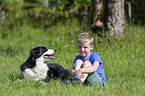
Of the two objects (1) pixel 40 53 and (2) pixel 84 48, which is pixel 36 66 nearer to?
(1) pixel 40 53

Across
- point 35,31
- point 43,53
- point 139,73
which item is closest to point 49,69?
point 43,53

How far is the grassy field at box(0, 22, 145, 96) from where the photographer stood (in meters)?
3.47

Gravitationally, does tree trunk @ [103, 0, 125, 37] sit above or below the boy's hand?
above

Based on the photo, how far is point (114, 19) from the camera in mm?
6383

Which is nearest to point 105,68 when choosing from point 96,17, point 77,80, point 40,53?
point 77,80

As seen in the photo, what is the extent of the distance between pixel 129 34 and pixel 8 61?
3.71m

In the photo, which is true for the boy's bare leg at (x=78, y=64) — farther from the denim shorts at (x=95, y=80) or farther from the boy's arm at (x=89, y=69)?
the denim shorts at (x=95, y=80)

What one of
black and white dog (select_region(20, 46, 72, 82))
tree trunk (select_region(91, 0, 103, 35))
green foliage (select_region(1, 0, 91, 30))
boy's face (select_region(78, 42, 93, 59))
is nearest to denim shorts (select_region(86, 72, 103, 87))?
boy's face (select_region(78, 42, 93, 59))

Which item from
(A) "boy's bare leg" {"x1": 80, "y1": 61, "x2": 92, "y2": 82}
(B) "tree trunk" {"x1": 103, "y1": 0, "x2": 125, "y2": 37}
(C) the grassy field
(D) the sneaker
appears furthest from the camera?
(B) "tree trunk" {"x1": 103, "y1": 0, "x2": 125, "y2": 37}

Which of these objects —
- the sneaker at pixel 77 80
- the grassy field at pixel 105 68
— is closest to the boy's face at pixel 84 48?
the sneaker at pixel 77 80

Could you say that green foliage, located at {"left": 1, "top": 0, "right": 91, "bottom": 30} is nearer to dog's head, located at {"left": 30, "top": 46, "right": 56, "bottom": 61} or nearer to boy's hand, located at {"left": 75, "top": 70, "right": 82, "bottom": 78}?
dog's head, located at {"left": 30, "top": 46, "right": 56, "bottom": 61}

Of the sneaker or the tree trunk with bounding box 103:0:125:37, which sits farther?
the tree trunk with bounding box 103:0:125:37

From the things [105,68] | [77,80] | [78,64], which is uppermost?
[78,64]

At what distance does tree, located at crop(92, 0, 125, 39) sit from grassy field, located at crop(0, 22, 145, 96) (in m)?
0.28
